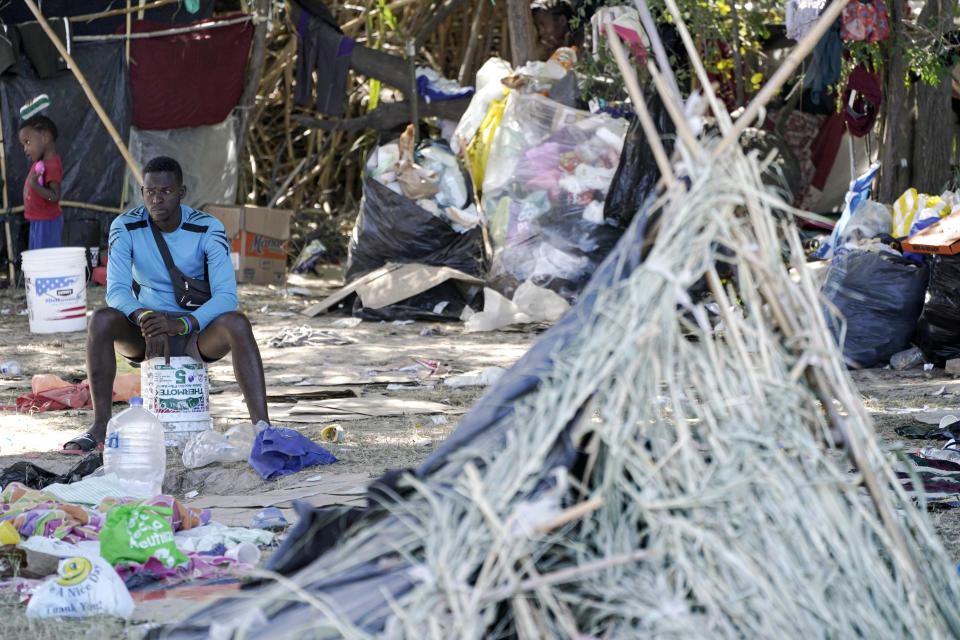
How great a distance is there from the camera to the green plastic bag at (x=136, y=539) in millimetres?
3020

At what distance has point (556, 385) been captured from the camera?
211cm

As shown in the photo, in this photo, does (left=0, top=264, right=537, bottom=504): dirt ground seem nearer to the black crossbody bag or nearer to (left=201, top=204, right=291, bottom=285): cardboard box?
(left=201, top=204, right=291, bottom=285): cardboard box

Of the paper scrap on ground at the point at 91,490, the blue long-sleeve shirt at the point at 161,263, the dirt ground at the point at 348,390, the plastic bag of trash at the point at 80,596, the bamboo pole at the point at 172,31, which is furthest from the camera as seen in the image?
the bamboo pole at the point at 172,31

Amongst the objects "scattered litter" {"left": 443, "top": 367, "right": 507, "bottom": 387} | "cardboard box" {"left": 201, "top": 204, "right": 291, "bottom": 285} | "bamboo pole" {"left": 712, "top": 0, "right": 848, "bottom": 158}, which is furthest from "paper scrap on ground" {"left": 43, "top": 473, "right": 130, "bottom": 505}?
"cardboard box" {"left": 201, "top": 204, "right": 291, "bottom": 285}

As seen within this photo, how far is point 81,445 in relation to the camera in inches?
177

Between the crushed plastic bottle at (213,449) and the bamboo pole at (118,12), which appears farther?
the bamboo pole at (118,12)

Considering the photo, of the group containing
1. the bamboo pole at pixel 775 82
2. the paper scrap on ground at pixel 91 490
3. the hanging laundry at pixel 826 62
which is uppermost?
the hanging laundry at pixel 826 62

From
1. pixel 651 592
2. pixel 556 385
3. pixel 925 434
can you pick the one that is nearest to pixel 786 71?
pixel 556 385

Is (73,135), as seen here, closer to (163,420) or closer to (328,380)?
(328,380)

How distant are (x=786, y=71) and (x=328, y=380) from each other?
13.8 ft

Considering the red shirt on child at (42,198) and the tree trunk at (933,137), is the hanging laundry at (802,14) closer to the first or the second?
the tree trunk at (933,137)

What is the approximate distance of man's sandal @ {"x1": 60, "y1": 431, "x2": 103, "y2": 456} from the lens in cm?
447

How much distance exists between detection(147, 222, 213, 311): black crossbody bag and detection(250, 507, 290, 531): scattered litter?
1386mm

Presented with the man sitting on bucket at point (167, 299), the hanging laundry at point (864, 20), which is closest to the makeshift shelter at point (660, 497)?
the man sitting on bucket at point (167, 299)
